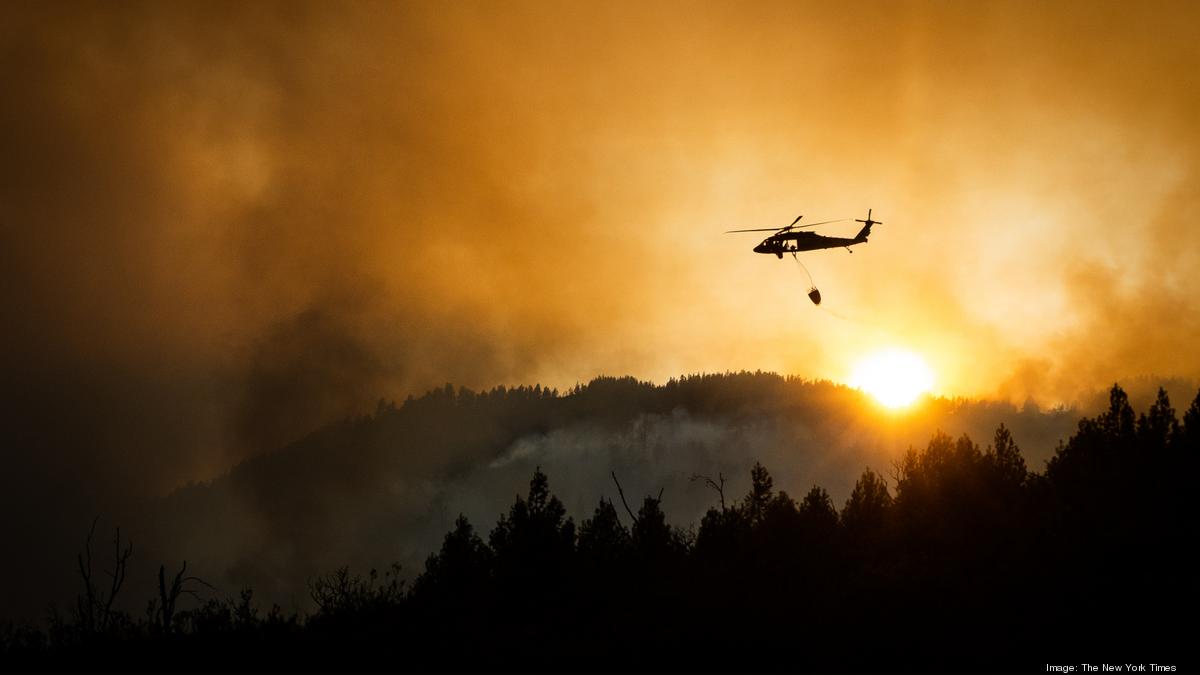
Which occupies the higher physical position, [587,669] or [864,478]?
[864,478]

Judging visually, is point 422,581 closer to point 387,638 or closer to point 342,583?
point 342,583

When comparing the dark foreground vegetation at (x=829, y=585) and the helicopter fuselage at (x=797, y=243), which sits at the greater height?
the helicopter fuselage at (x=797, y=243)

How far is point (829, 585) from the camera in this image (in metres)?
57.2

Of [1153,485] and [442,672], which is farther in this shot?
[1153,485]

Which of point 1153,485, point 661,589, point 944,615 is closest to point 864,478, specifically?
point 1153,485

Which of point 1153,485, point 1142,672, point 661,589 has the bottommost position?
point 1142,672

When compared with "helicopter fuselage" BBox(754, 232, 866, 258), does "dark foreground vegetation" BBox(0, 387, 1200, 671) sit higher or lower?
lower

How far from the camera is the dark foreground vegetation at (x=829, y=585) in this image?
44531 mm

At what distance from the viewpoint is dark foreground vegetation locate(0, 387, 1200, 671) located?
4453 cm

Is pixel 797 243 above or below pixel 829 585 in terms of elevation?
above

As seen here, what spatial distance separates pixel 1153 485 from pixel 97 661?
74.6m

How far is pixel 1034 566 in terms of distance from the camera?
51.0 m

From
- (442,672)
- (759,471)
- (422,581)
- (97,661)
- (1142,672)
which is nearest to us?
(1142,672)

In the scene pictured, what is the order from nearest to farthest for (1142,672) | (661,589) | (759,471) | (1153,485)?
(1142,672)
(661,589)
(1153,485)
(759,471)
